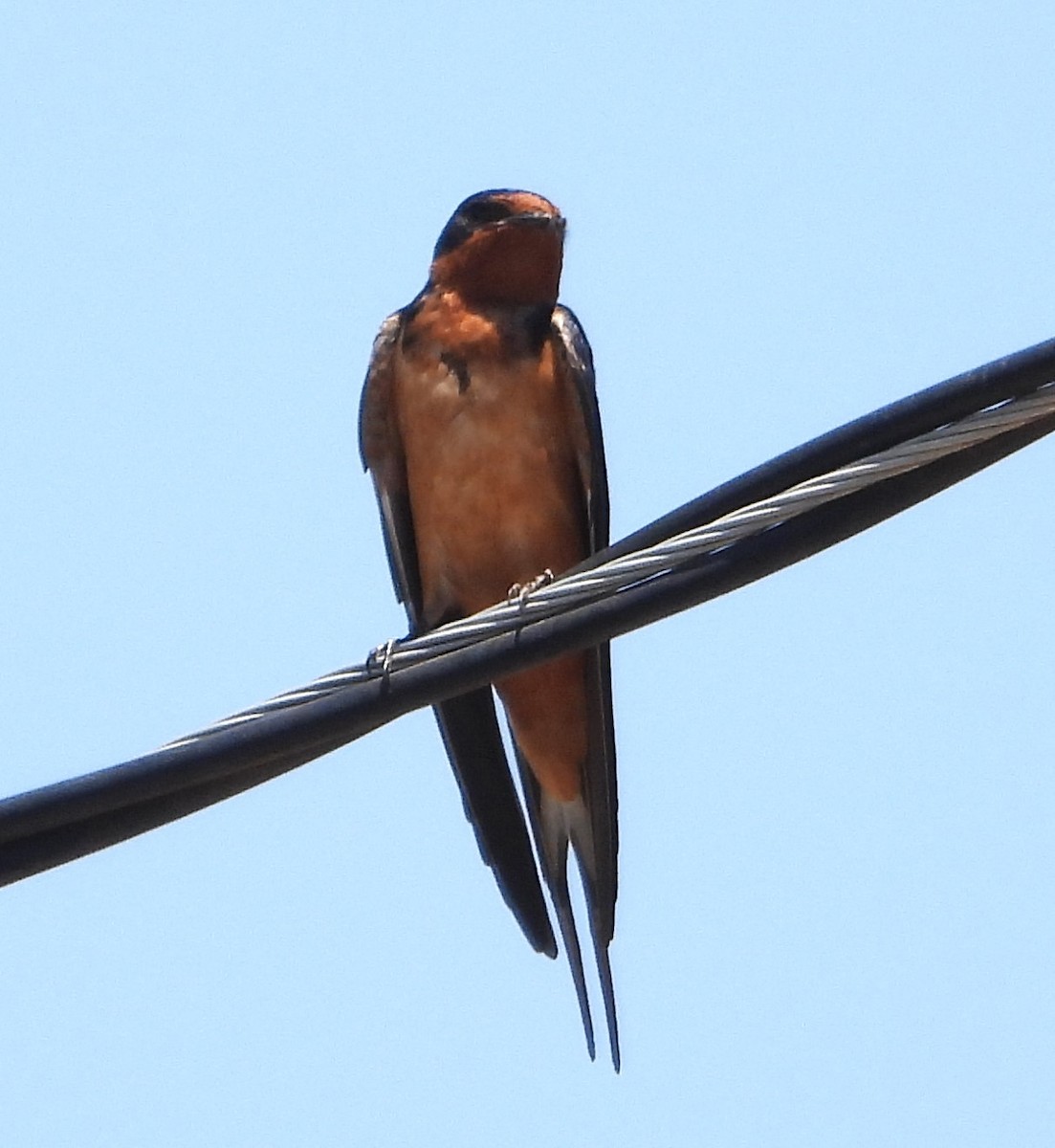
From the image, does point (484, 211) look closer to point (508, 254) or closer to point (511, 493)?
point (508, 254)

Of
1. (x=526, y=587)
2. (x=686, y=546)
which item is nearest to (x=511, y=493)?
(x=526, y=587)

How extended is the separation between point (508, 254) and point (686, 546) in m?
3.38

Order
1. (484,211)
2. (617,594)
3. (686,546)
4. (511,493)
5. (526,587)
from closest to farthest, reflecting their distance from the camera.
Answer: (686,546) → (617,594) → (526,587) → (511,493) → (484,211)

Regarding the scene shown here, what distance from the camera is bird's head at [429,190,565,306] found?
6.44 metres

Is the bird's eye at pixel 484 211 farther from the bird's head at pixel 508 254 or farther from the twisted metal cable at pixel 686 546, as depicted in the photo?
the twisted metal cable at pixel 686 546

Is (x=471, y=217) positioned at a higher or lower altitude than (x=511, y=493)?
higher

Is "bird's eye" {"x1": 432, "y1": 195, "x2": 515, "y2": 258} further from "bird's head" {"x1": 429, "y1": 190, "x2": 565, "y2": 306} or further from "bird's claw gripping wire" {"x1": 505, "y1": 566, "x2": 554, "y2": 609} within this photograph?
"bird's claw gripping wire" {"x1": 505, "y1": 566, "x2": 554, "y2": 609}

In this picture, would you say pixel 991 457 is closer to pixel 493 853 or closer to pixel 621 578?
pixel 621 578

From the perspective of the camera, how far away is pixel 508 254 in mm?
6492

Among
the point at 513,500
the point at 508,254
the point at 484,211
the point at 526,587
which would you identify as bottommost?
the point at 526,587

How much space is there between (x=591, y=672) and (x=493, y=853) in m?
0.64

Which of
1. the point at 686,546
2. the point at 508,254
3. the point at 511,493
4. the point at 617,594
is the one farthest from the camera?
the point at 508,254

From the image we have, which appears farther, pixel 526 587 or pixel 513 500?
pixel 513 500

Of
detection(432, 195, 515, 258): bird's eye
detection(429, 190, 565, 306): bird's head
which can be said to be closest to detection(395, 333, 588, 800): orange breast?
detection(429, 190, 565, 306): bird's head
